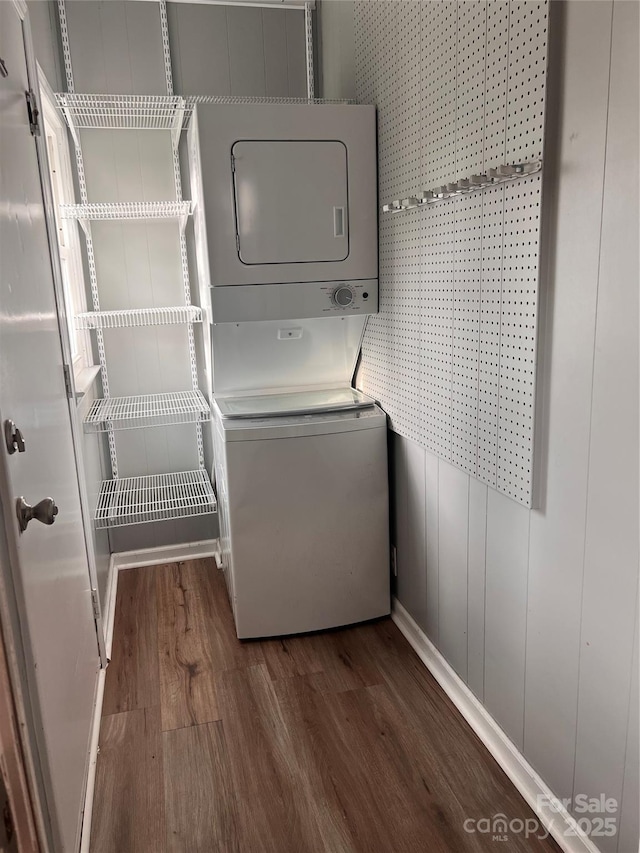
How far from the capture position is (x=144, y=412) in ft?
8.92

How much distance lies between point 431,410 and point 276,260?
78 centimetres

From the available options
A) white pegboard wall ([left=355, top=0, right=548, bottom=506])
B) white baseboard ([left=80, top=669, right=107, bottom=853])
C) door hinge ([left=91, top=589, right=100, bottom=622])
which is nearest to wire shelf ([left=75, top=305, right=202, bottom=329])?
white pegboard wall ([left=355, top=0, right=548, bottom=506])

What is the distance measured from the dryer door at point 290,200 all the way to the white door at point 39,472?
0.70m

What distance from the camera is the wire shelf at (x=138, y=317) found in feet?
8.67

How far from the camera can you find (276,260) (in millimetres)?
2299

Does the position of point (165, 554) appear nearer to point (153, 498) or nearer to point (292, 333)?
point (153, 498)

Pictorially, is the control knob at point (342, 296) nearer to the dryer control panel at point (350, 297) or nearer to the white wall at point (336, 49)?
the dryer control panel at point (350, 297)

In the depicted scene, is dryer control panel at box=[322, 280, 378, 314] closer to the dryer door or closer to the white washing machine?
the dryer door

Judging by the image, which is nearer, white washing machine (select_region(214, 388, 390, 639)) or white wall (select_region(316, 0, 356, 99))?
white washing machine (select_region(214, 388, 390, 639))

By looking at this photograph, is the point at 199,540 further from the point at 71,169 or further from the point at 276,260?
the point at 71,169

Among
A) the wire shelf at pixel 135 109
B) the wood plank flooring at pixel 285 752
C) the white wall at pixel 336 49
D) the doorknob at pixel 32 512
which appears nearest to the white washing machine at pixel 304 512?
the wood plank flooring at pixel 285 752

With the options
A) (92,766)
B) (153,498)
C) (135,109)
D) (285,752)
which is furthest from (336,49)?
(92,766)

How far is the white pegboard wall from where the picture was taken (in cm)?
148

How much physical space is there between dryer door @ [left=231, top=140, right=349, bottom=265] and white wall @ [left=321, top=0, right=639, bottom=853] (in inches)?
40.7
